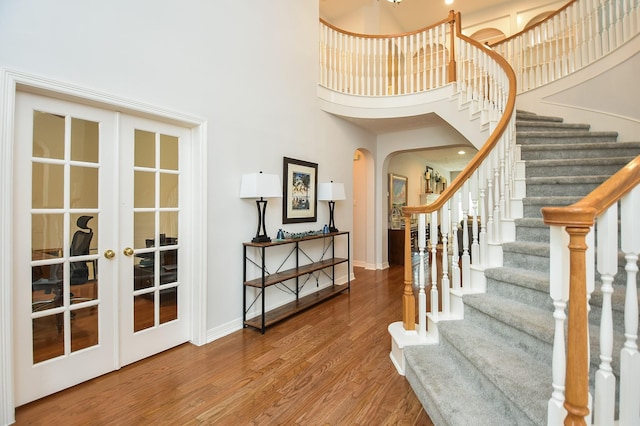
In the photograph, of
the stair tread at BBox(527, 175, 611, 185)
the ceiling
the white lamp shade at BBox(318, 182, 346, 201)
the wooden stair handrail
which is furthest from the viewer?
the ceiling

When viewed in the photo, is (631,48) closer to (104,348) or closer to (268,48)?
(268,48)

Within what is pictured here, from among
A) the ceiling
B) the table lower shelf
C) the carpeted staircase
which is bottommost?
the table lower shelf

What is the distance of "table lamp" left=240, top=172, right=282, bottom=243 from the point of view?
9.32 ft

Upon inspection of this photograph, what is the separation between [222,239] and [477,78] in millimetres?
4147

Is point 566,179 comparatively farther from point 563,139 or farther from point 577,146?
point 563,139

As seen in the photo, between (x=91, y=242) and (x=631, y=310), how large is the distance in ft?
9.67

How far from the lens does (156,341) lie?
2.45 meters

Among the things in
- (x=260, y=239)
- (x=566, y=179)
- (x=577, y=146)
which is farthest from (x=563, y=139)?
(x=260, y=239)

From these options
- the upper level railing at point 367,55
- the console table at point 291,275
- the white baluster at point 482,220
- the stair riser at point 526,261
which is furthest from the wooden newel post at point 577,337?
the upper level railing at point 367,55

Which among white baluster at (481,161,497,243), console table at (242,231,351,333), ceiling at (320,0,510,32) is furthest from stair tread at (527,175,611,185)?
ceiling at (320,0,510,32)

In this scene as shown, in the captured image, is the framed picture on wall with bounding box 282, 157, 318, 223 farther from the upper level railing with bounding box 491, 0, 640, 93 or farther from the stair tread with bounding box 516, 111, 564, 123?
the upper level railing with bounding box 491, 0, 640, 93

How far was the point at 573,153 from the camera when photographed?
3.05 m

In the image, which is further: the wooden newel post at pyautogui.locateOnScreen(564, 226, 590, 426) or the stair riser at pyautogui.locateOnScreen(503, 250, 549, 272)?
the stair riser at pyautogui.locateOnScreen(503, 250, 549, 272)

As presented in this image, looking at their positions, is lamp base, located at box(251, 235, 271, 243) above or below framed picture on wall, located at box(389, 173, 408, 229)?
below
